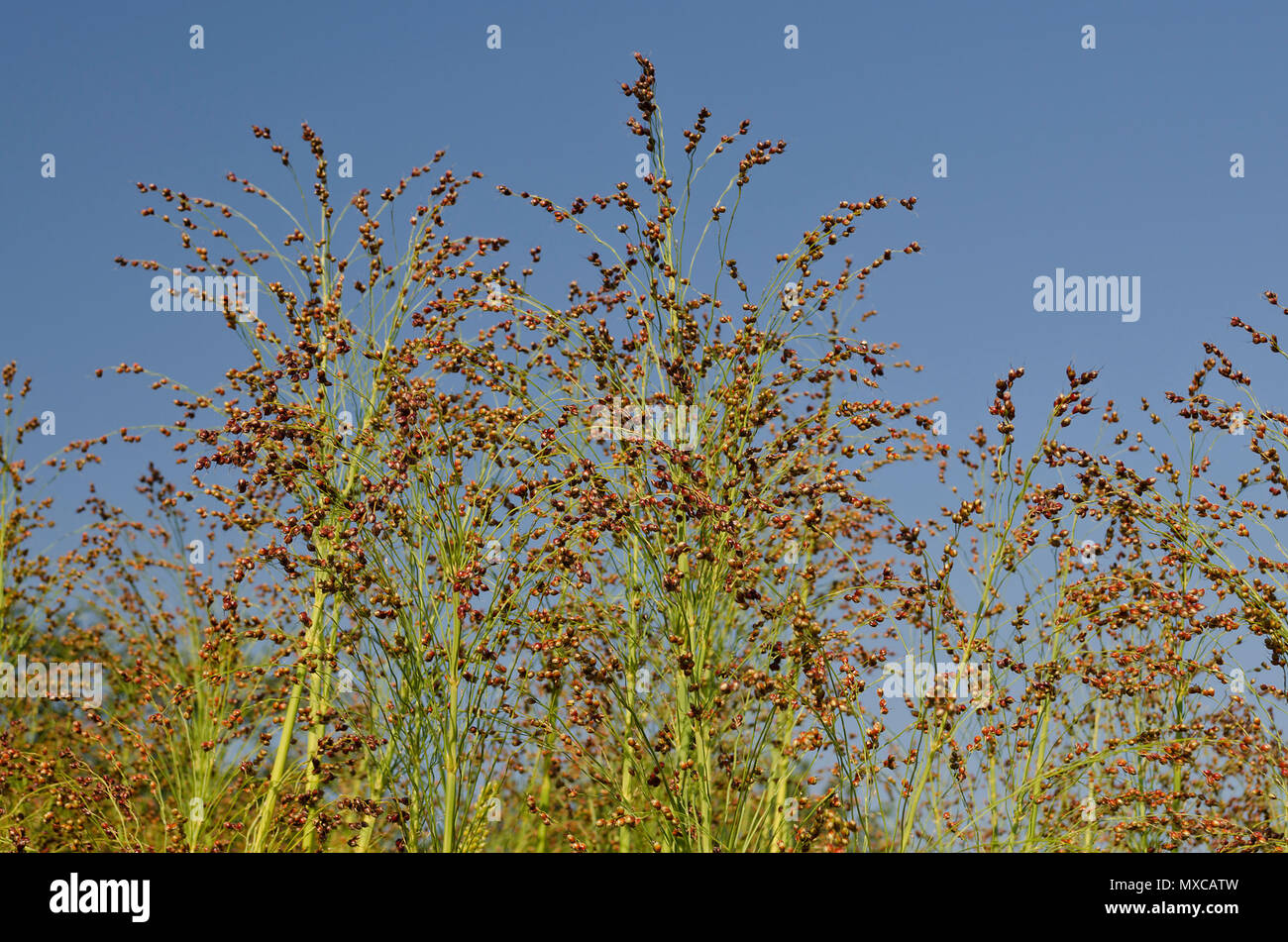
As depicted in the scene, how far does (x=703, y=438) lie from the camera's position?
674cm

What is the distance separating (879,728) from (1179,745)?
2.17 meters

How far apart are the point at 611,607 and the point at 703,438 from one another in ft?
5.18
